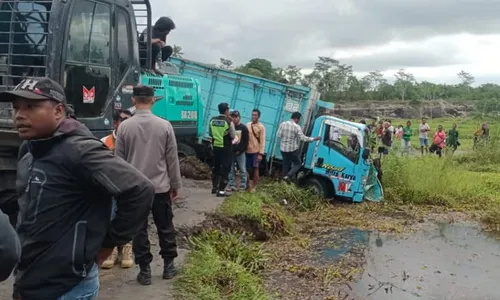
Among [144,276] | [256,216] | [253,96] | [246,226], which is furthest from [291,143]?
[144,276]

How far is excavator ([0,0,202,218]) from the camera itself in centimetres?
598

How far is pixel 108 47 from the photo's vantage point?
6.69 metres

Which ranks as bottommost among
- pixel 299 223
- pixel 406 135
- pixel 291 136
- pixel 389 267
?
pixel 299 223

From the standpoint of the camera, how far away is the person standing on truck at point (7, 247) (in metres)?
1.69

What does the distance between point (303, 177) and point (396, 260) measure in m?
3.90

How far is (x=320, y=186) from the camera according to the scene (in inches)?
450

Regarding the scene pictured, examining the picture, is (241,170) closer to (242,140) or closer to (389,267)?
(242,140)

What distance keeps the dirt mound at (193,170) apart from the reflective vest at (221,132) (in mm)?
2703

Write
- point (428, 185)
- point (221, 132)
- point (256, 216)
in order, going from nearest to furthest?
point (256, 216) → point (221, 132) → point (428, 185)

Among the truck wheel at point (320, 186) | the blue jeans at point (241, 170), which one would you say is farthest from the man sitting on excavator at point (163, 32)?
the truck wheel at point (320, 186)

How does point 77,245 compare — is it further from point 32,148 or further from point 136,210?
point 32,148

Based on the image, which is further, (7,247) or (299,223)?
(299,223)

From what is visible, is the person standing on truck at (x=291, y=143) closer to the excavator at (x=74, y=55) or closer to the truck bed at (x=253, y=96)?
the truck bed at (x=253, y=96)

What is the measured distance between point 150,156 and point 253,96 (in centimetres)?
866
